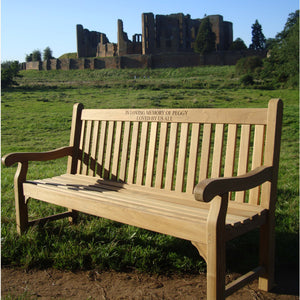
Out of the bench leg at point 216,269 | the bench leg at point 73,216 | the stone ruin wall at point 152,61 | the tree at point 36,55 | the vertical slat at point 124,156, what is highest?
the tree at point 36,55

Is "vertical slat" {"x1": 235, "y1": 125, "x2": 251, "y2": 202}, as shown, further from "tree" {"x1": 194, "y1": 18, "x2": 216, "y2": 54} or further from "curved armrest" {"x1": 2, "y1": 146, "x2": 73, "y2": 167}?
"tree" {"x1": 194, "y1": 18, "x2": 216, "y2": 54}

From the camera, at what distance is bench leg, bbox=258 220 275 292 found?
7.43 ft

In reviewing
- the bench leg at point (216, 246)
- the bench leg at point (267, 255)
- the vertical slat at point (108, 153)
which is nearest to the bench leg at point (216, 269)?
the bench leg at point (216, 246)

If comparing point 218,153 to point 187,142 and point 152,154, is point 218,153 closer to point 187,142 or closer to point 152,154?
point 187,142

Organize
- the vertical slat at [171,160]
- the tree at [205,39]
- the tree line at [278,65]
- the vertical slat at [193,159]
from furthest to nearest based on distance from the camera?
1. the tree at [205,39]
2. the tree line at [278,65]
3. the vertical slat at [171,160]
4. the vertical slat at [193,159]

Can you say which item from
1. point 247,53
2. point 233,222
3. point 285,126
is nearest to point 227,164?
point 233,222

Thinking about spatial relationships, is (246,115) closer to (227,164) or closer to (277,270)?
(227,164)

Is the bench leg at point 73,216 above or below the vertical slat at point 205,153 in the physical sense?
below

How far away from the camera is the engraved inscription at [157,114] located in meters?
2.70

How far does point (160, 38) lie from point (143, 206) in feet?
179

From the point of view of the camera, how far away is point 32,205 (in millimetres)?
3748

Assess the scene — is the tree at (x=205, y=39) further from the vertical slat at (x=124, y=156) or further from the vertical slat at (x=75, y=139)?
the vertical slat at (x=124, y=156)

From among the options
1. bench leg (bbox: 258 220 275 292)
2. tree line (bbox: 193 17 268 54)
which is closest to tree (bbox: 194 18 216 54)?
tree line (bbox: 193 17 268 54)

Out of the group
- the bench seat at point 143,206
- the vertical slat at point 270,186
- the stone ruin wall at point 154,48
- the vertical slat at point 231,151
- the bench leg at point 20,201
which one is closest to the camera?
the bench seat at point 143,206
